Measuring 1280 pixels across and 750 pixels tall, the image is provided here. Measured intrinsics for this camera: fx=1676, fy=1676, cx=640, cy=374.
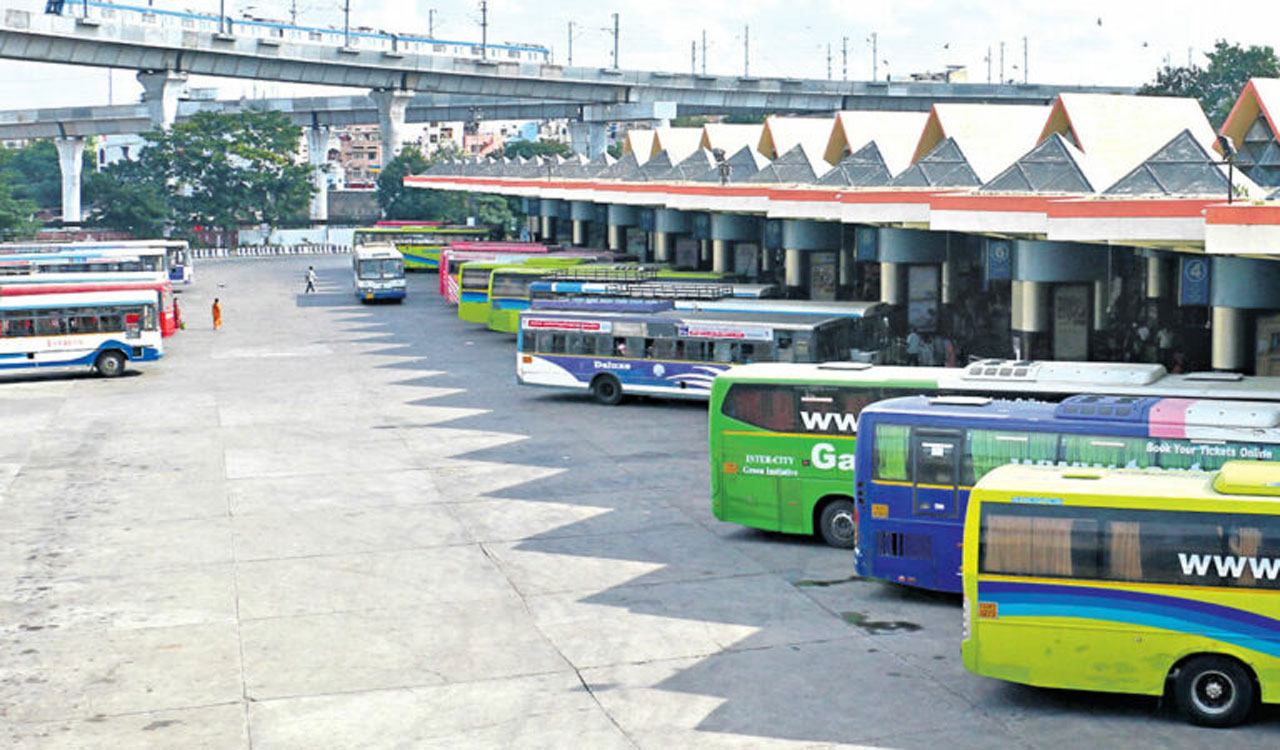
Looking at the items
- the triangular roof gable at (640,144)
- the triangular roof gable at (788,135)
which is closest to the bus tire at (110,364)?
the triangular roof gable at (788,135)

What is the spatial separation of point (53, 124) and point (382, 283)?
10070 cm

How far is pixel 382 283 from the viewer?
3108 inches

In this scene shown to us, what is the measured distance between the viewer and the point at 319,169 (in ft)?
518

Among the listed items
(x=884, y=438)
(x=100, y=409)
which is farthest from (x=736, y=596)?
(x=100, y=409)

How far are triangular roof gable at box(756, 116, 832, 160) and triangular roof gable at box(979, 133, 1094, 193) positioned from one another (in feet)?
102

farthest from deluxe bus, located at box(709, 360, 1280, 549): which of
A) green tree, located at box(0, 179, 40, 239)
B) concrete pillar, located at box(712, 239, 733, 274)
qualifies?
green tree, located at box(0, 179, 40, 239)

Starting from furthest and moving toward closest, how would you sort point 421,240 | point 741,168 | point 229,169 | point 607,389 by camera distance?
point 229,169, point 421,240, point 741,168, point 607,389

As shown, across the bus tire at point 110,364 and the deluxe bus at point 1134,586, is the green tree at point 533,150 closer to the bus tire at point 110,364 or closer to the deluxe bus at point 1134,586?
the bus tire at point 110,364

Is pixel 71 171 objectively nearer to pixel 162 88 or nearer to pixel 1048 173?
pixel 162 88

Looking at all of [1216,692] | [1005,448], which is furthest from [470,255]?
[1216,692]

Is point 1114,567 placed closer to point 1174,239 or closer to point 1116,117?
point 1174,239

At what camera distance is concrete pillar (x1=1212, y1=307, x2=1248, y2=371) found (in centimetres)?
3269

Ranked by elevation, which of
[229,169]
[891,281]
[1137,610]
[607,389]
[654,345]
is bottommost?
[1137,610]

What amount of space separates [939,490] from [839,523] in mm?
4127
